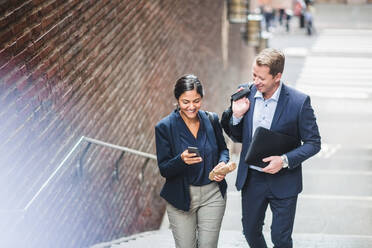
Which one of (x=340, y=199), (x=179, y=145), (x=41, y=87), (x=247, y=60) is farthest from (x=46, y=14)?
(x=247, y=60)

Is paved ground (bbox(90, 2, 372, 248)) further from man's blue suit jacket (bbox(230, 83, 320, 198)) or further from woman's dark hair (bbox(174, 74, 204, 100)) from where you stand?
woman's dark hair (bbox(174, 74, 204, 100))

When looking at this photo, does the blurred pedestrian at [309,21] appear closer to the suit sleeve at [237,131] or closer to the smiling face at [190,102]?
the suit sleeve at [237,131]

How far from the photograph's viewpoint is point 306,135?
3842mm

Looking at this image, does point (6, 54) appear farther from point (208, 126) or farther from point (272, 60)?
point (272, 60)

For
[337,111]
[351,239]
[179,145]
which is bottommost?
[337,111]

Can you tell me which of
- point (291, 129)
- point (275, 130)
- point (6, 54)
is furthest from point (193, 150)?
point (6, 54)

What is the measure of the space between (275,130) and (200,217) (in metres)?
0.76

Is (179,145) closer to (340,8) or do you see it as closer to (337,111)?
(337,111)

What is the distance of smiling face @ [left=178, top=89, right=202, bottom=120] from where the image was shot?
364cm

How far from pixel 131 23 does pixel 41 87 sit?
2.44 metres

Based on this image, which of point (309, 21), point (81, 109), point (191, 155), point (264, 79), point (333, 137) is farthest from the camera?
point (309, 21)

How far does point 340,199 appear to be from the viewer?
7.81m

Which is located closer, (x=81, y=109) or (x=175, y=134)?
(x=175, y=134)

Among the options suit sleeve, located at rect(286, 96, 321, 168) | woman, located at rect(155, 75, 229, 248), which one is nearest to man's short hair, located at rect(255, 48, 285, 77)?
suit sleeve, located at rect(286, 96, 321, 168)
